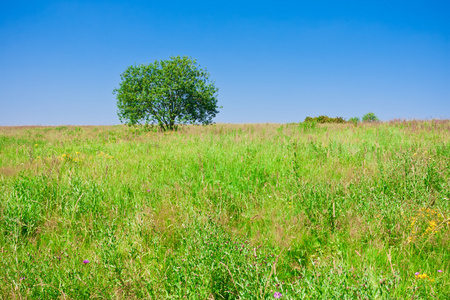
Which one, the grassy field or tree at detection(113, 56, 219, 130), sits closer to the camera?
the grassy field

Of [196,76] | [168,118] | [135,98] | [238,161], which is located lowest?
[238,161]

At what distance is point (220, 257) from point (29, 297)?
1.42 meters

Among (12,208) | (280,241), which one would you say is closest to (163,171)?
(12,208)

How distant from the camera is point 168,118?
66.3ft

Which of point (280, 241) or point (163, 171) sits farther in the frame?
point (163, 171)

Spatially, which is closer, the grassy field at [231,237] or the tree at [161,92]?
the grassy field at [231,237]

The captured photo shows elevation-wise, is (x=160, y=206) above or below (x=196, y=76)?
below

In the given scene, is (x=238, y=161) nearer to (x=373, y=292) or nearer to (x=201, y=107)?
(x=373, y=292)

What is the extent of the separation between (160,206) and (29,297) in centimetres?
162

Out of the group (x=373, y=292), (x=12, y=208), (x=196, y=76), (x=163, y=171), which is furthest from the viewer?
(x=196, y=76)

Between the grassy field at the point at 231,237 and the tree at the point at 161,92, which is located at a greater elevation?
the tree at the point at 161,92

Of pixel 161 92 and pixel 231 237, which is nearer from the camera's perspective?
pixel 231 237

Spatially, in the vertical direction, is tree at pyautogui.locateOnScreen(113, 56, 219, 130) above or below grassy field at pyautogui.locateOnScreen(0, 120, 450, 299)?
above

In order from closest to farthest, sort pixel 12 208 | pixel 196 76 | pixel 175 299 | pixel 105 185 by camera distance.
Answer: pixel 175 299
pixel 12 208
pixel 105 185
pixel 196 76
